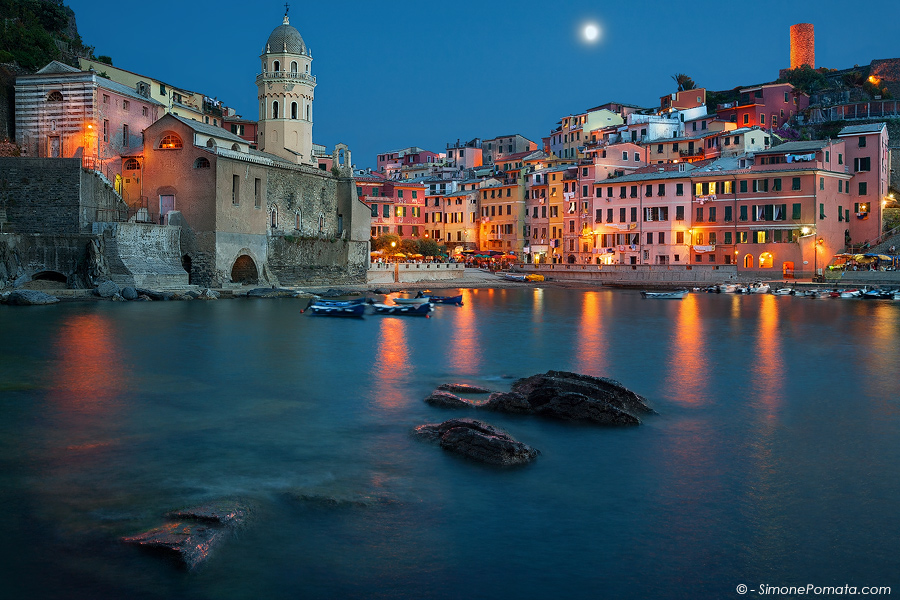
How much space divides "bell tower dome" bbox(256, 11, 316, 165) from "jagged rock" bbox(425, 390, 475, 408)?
4274 cm

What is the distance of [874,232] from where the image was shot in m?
53.8

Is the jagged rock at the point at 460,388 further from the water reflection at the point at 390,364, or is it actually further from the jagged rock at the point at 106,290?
the jagged rock at the point at 106,290

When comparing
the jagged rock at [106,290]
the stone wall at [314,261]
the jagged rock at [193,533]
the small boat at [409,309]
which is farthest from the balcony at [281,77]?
the jagged rock at [193,533]

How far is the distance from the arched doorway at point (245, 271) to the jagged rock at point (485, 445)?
119 feet

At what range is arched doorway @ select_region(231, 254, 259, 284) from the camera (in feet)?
154

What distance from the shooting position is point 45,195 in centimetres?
3878

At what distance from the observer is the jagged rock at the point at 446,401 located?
15.8 meters

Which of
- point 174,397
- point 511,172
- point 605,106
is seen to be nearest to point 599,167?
point 511,172

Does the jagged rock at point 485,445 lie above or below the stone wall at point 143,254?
below

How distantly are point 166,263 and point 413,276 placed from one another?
20473 mm

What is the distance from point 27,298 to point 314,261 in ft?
63.6

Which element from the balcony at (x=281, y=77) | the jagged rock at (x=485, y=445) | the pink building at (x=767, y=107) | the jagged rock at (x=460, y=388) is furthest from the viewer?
the pink building at (x=767, y=107)

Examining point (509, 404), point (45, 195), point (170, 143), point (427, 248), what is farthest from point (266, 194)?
point (509, 404)

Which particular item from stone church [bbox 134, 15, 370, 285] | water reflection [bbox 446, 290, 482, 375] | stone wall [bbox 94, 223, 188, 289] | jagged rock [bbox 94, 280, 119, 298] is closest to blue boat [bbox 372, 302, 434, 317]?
water reflection [bbox 446, 290, 482, 375]
